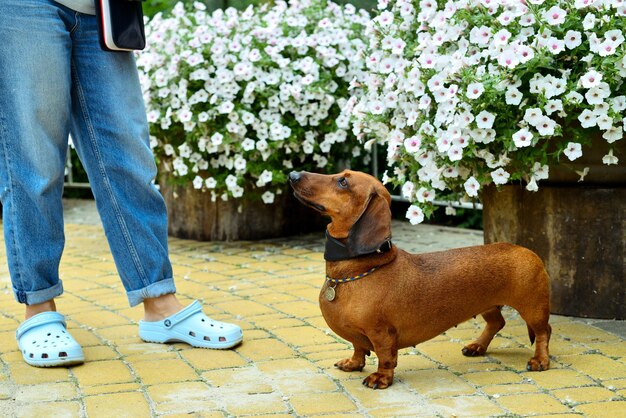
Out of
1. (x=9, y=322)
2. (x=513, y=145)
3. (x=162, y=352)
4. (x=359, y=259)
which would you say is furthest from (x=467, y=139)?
(x=9, y=322)

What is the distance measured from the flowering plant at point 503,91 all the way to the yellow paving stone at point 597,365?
0.67 meters

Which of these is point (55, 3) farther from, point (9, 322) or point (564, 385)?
point (564, 385)

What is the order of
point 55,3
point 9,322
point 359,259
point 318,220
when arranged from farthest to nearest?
point 318,220 < point 9,322 < point 55,3 < point 359,259

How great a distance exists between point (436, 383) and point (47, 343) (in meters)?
1.38

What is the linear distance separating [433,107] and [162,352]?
1435mm

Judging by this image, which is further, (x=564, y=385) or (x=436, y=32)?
(x=436, y=32)

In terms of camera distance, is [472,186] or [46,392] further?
[472,186]

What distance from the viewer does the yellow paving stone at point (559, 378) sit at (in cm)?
297

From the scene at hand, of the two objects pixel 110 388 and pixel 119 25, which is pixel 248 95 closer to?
pixel 119 25

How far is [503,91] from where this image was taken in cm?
335

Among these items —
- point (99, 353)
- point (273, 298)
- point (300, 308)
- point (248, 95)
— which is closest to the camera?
point (99, 353)

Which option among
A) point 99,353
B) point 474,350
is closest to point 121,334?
point 99,353

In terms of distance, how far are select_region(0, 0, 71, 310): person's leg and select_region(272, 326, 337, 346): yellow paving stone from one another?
922 millimetres

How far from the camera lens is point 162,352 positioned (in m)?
3.43
